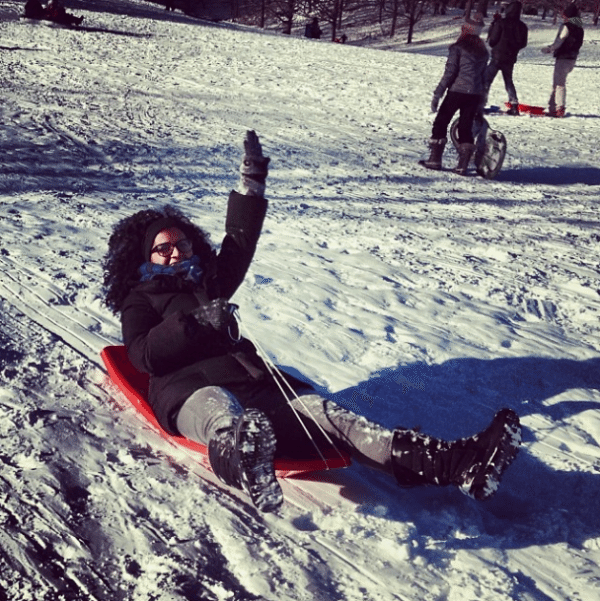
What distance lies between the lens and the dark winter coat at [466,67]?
6.57 metres

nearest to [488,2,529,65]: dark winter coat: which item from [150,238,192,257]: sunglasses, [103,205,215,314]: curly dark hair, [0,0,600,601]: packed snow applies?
[0,0,600,601]: packed snow

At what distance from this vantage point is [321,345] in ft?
11.7

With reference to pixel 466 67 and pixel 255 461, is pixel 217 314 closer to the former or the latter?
pixel 255 461

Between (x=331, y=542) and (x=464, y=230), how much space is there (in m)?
3.79

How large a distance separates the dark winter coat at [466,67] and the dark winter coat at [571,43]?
14.0 ft

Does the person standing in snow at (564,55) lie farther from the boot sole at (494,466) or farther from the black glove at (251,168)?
the boot sole at (494,466)

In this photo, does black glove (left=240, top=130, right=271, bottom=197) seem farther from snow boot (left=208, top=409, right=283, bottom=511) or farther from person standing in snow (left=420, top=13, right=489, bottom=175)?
person standing in snow (left=420, top=13, right=489, bottom=175)

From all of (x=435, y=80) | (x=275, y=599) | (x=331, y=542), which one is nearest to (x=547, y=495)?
(x=331, y=542)

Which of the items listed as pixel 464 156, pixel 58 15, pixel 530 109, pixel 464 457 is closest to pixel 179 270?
pixel 464 457

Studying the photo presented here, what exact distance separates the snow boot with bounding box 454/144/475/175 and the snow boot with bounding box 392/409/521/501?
5112mm

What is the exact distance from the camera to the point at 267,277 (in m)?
4.33

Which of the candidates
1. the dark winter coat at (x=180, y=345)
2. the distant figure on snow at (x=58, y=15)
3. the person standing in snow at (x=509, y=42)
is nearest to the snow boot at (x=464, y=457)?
the dark winter coat at (x=180, y=345)

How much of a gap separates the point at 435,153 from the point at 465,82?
0.75 metres

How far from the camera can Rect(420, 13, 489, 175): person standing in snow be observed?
21.6 ft
